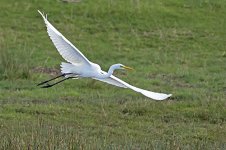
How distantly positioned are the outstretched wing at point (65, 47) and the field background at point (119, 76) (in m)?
1.06

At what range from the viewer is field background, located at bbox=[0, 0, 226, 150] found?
401 inches

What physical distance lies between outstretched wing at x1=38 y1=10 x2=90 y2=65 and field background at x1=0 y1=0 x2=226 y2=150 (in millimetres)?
1064

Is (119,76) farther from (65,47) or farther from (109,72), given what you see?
(65,47)

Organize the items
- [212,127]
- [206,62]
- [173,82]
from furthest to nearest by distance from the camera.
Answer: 1. [206,62]
2. [173,82]
3. [212,127]

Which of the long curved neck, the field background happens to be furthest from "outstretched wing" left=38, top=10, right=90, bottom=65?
the field background

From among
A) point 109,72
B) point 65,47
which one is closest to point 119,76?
point 109,72

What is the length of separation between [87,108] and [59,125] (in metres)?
1.78

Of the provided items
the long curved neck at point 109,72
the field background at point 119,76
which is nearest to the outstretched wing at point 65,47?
the long curved neck at point 109,72

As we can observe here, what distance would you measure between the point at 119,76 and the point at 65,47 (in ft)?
24.3

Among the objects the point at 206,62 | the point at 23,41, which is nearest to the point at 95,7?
the point at 23,41

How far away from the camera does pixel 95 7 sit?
24047 mm

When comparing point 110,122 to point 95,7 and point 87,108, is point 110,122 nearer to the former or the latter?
point 87,108

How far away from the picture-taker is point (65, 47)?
9.95 metres

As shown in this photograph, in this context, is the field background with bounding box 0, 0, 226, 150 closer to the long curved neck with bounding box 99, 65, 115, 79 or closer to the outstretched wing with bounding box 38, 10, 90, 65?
the long curved neck with bounding box 99, 65, 115, 79
